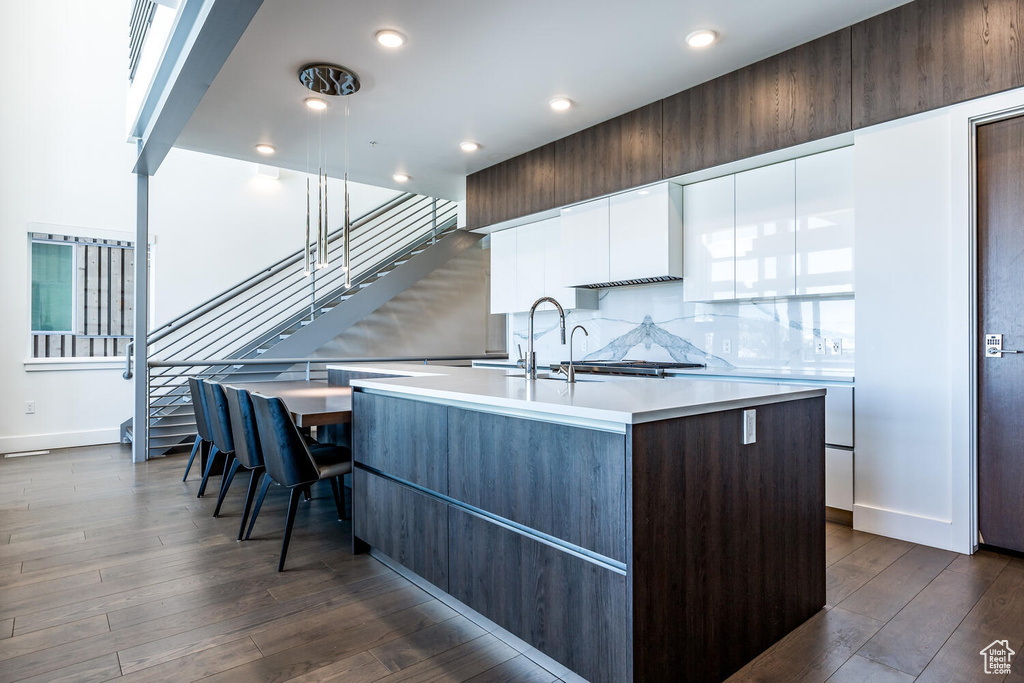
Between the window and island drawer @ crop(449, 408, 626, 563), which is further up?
the window

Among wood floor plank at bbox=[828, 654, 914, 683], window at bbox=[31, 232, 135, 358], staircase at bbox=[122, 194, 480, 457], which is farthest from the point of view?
window at bbox=[31, 232, 135, 358]

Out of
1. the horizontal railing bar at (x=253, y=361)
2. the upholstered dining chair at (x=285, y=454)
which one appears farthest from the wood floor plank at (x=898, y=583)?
the horizontal railing bar at (x=253, y=361)

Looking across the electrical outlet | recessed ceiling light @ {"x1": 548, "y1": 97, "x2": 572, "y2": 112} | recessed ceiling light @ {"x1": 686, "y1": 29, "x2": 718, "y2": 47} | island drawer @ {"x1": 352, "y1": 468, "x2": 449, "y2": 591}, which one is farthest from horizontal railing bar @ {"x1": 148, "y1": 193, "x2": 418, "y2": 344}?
the electrical outlet

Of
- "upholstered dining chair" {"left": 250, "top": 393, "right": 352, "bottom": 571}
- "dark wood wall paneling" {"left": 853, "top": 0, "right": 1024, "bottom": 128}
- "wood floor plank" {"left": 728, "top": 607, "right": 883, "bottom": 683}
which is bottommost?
"wood floor plank" {"left": 728, "top": 607, "right": 883, "bottom": 683}

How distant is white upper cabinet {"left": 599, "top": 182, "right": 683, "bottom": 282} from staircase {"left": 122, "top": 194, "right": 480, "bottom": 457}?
7.45 feet

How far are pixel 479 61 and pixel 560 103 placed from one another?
0.79 metres

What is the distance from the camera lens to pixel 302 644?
6.00 feet

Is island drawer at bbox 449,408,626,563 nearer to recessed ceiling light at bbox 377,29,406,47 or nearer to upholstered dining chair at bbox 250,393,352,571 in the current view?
upholstered dining chair at bbox 250,393,352,571

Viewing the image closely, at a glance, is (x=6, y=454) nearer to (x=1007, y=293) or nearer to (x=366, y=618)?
(x=366, y=618)

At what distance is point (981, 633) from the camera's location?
1860 mm

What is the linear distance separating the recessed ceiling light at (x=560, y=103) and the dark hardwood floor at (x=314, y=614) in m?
2.97

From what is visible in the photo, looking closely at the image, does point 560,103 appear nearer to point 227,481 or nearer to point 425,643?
point 227,481

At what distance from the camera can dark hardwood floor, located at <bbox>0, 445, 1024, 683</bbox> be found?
5.52ft

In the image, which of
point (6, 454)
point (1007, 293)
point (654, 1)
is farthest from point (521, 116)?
point (6, 454)
